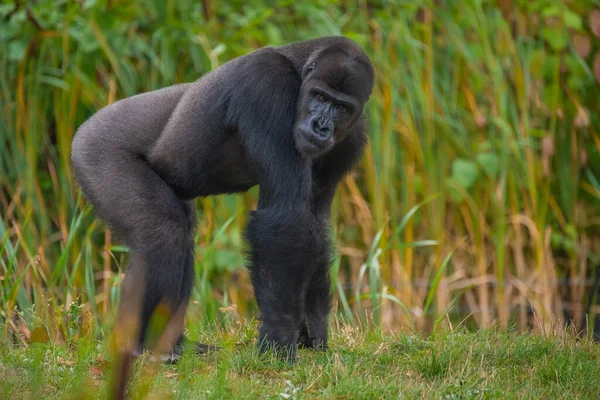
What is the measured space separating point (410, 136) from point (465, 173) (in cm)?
48

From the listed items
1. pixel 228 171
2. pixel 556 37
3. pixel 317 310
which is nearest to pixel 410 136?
pixel 556 37

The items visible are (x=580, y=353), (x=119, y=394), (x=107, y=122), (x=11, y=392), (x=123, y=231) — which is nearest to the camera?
(x=119, y=394)

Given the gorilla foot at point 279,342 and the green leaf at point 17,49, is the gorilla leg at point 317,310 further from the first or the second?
the green leaf at point 17,49

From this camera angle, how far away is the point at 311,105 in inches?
145

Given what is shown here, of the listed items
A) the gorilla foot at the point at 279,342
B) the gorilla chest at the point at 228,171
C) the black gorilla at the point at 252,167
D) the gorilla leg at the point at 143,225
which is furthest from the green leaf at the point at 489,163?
the gorilla foot at the point at 279,342

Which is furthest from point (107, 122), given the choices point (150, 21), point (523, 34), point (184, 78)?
point (523, 34)

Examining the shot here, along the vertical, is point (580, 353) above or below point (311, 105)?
below

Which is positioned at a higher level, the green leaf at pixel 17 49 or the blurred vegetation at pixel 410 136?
the green leaf at pixel 17 49

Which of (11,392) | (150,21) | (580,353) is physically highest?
(150,21)

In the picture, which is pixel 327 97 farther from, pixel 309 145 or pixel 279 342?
pixel 279 342

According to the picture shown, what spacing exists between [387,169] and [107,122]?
7.41ft

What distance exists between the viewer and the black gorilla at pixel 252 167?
11.6 ft

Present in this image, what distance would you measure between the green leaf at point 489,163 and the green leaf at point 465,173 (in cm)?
7

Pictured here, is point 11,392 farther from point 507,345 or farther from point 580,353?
point 580,353
